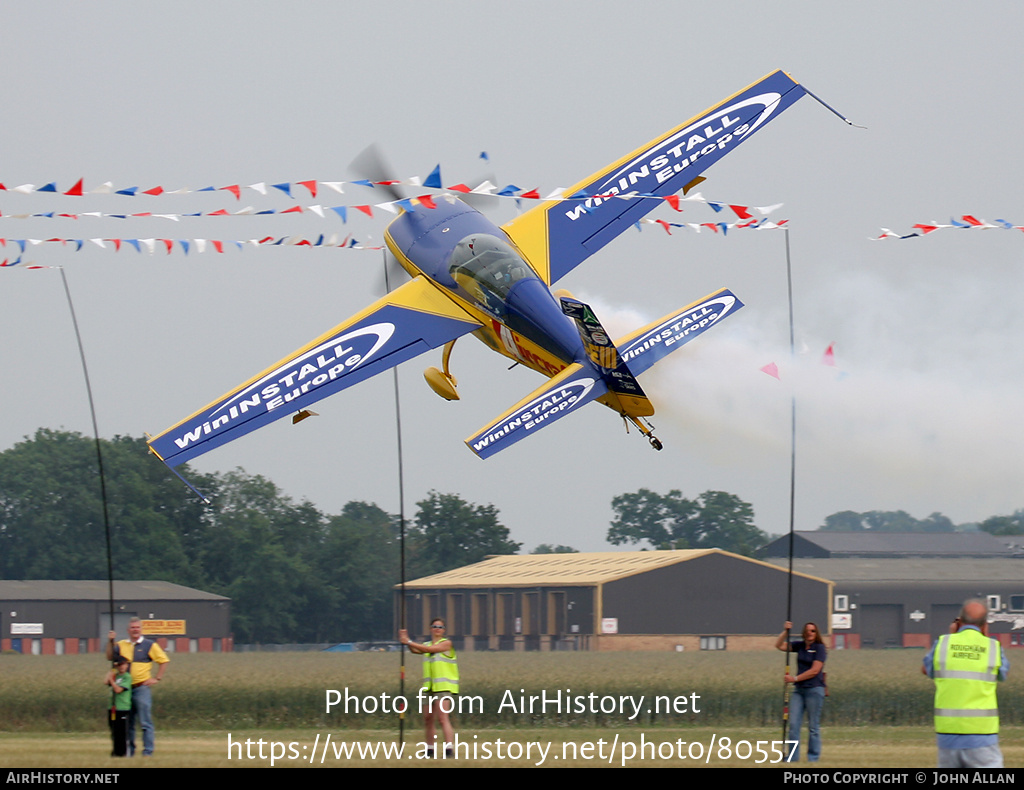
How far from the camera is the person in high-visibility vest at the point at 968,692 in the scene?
10336 millimetres

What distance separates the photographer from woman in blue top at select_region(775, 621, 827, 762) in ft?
52.3

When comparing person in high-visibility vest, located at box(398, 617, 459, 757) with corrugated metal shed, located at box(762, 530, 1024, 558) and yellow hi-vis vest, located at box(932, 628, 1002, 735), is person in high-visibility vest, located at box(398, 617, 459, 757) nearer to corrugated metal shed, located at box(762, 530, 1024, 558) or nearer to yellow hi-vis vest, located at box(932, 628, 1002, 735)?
yellow hi-vis vest, located at box(932, 628, 1002, 735)

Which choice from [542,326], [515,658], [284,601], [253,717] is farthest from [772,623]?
[542,326]

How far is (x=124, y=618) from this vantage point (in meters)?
42.6

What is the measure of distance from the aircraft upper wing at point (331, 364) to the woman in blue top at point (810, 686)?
7.42 m

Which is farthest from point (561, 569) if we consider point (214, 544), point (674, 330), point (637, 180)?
point (674, 330)

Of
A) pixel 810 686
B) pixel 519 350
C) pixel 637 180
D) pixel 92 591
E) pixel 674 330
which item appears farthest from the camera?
pixel 92 591

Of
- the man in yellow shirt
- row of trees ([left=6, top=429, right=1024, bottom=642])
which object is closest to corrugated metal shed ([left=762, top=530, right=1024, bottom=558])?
row of trees ([left=6, top=429, right=1024, bottom=642])

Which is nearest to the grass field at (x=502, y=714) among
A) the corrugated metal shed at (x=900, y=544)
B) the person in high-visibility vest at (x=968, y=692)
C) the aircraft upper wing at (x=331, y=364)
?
the aircraft upper wing at (x=331, y=364)

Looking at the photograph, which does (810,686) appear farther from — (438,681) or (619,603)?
(619,603)

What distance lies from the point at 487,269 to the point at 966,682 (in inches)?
459

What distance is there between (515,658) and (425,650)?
68.9 ft

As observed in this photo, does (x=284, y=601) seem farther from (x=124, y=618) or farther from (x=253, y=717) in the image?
(x=253, y=717)

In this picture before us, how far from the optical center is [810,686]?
631 inches
